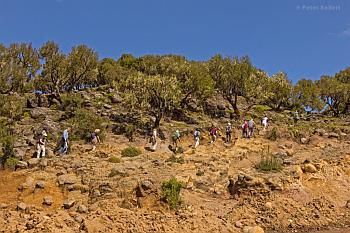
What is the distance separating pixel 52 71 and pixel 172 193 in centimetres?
3130

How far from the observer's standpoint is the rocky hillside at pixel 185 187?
18938 mm

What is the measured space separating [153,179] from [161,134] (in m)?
13.7

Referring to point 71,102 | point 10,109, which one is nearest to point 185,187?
point 10,109

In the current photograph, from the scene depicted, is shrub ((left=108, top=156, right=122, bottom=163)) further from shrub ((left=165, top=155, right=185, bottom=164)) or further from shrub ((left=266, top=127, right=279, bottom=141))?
shrub ((left=266, top=127, right=279, bottom=141))

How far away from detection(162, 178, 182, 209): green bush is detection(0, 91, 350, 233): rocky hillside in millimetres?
193

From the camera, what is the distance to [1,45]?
5062 cm

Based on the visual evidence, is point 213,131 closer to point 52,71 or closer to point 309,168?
point 309,168

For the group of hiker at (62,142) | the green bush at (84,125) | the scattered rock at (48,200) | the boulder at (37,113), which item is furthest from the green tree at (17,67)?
the scattered rock at (48,200)

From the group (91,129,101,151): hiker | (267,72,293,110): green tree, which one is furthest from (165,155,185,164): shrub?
(267,72,293,110): green tree

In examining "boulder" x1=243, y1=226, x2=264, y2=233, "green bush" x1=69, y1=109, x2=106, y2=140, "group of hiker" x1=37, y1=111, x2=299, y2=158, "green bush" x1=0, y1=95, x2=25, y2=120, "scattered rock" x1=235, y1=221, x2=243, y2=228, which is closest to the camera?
"boulder" x1=243, y1=226, x2=264, y2=233

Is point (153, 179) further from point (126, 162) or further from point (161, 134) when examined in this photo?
point (161, 134)

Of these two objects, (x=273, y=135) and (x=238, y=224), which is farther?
(x=273, y=135)

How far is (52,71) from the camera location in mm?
46812

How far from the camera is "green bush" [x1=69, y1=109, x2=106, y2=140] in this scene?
107ft
